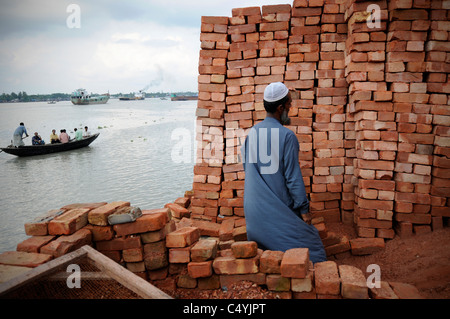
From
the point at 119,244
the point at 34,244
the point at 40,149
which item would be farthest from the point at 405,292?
the point at 40,149

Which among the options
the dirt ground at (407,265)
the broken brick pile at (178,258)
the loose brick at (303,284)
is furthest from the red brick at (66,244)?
the loose brick at (303,284)

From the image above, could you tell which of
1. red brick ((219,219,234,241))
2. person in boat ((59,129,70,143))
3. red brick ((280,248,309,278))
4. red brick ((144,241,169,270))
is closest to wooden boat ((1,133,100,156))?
person in boat ((59,129,70,143))

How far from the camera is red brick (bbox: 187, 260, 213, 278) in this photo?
2.90 metres

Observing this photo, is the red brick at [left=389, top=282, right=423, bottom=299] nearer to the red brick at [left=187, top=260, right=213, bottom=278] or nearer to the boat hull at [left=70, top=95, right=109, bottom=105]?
the red brick at [left=187, top=260, right=213, bottom=278]

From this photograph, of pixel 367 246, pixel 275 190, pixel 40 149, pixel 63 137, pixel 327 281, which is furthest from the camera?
pixel 63 137

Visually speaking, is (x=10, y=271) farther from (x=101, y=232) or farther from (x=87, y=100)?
(x=87, y=100)

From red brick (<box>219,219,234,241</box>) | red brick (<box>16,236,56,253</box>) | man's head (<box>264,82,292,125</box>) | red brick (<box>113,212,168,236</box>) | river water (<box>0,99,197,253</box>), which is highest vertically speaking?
man's head (<box>264,82,292,125</box>)

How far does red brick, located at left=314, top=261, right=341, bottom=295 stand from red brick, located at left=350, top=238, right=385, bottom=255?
156cm

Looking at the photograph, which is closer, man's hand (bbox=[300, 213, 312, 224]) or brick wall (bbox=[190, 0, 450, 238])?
man's hand (bbox=[300, 213, 312, 224])

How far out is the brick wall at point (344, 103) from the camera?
3850 millimetres

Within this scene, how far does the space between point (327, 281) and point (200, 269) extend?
1.14 metres

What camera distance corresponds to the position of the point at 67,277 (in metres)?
2.50

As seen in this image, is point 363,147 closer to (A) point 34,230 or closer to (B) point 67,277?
(B) point 67,277

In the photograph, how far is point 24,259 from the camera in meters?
2.62
